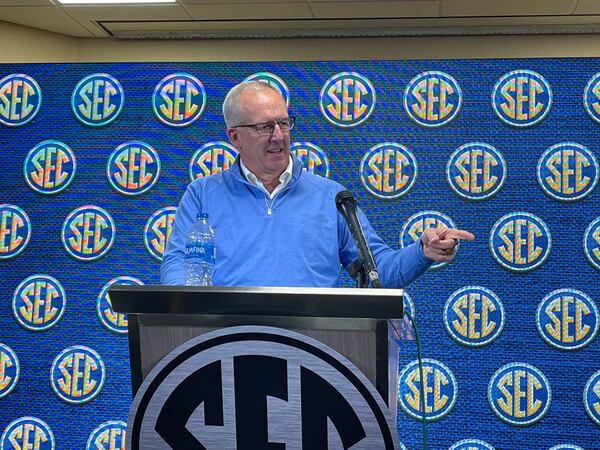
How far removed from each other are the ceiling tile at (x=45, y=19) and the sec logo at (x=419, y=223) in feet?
10.2

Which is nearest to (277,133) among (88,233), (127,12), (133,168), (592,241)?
(133,168)

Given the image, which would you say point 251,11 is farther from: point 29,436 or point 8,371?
point 29,436

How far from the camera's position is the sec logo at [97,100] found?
272 cm

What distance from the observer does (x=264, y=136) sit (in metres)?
1.83

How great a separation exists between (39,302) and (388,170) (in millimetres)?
1433

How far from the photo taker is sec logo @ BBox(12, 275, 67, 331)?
8.80 feet

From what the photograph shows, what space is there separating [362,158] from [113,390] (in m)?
1.29

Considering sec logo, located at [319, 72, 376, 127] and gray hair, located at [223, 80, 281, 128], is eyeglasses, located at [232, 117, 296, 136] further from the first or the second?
sec logo, located at [319, 72, 376, 127]

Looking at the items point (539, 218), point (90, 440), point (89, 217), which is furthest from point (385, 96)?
point (90, 440)

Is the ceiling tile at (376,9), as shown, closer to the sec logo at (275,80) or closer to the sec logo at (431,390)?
the sec logo at (275,80)

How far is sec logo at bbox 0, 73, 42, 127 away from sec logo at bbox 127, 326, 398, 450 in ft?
6.38

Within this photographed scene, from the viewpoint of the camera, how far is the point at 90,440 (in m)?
2.65

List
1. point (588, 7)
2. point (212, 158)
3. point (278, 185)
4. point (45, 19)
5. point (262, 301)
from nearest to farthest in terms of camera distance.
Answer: point (262, 301), point (278, 185), point (212, 158), point (588, 7), point (45, 19)

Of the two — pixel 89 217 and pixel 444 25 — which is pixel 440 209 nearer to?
pixel 89 217
